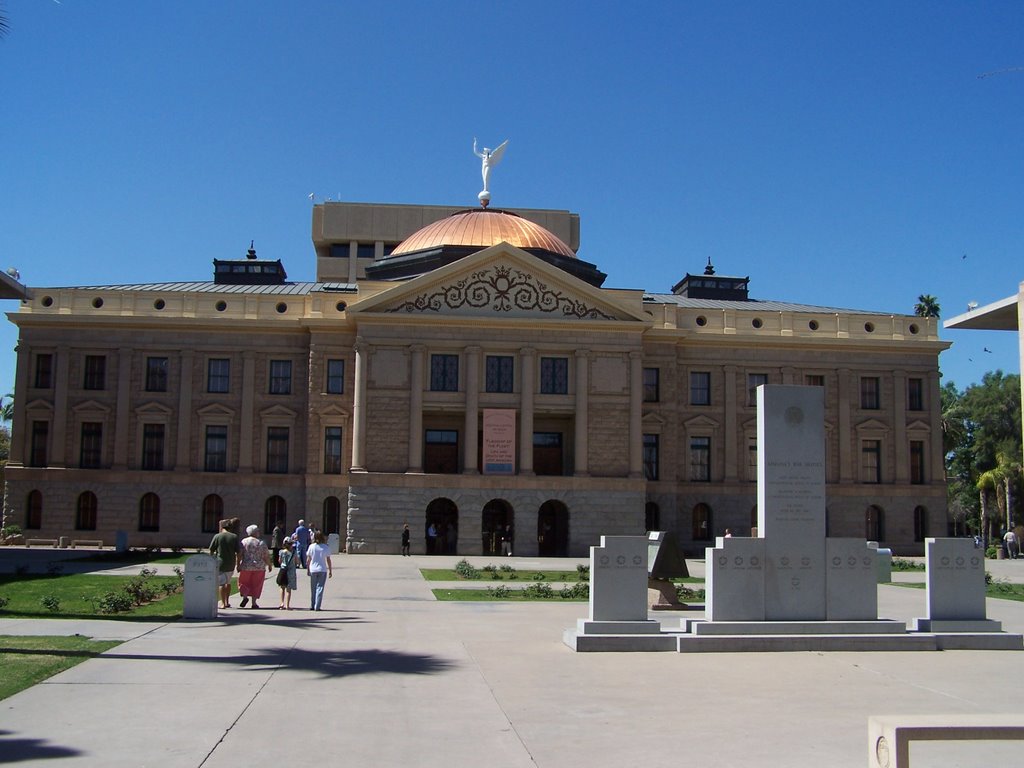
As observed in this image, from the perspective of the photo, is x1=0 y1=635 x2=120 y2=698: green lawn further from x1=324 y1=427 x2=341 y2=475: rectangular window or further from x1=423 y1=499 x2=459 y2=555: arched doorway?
x1=324 y1=427 x2=341 y2=475: rectangular window

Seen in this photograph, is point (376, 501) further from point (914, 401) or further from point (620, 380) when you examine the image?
point (914, 401)

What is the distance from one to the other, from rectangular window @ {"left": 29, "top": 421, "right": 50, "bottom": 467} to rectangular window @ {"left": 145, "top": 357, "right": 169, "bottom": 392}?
18.4 feet

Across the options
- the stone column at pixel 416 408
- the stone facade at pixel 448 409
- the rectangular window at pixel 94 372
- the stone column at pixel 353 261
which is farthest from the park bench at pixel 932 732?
the stone column at pixel 353 261

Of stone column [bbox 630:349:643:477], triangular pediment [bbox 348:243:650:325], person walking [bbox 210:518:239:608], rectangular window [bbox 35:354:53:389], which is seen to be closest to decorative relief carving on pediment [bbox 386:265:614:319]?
triangular pediment [bbox 348:243:650:325]

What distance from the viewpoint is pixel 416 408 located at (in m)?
51.4

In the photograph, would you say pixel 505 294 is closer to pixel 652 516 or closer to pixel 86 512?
pixel 652 516

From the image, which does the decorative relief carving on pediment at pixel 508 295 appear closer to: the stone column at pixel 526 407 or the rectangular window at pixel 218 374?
the stone column at pixel 526 407

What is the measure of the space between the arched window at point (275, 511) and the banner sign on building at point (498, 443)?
37.2 feet

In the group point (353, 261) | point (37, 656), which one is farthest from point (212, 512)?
point (37, 656)

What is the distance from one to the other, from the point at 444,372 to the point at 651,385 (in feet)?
38.9

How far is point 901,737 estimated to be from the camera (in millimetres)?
7891

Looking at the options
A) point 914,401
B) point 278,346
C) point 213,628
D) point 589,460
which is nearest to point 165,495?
point 278,346

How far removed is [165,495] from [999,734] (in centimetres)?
5100

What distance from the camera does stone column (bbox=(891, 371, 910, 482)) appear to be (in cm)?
5838
